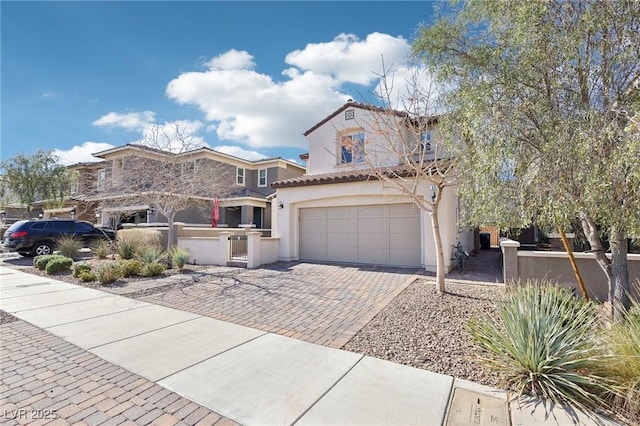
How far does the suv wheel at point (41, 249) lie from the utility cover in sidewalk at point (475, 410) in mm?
20878

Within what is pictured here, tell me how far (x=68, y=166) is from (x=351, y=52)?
29805 mm

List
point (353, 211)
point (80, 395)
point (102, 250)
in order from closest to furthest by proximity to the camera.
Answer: point (80, 395) → point (353, 211) → point (102, 250)

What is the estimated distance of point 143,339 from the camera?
5.35 m

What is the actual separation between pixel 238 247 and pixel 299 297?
23.1 ft

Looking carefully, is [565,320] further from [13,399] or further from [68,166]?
[68,166]

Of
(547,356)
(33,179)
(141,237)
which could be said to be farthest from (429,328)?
(33,179)

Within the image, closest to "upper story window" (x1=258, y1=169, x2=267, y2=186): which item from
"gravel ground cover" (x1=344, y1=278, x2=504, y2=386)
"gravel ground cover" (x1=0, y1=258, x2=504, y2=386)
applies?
"gravel ground cover" (x1=0, y1=258, x2=504, y2=386)

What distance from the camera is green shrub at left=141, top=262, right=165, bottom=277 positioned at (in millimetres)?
11320

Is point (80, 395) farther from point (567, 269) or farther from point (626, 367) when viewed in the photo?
point (567, 269)

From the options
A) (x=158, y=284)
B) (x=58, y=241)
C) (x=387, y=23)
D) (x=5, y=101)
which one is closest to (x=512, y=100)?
(x=387, y=23)

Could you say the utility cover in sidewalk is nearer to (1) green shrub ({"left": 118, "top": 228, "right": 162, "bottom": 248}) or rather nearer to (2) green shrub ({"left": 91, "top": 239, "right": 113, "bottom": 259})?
(1) green shrub ({"left": 118, "top": 228, "right": 162, "bottom": 248})

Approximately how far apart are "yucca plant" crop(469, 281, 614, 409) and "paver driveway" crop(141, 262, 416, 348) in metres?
2.35

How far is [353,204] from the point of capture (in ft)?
44.5

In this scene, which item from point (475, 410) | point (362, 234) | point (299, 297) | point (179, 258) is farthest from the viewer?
point (362, 234)
